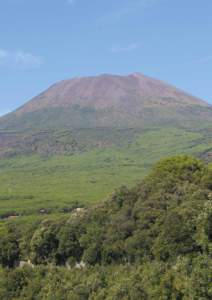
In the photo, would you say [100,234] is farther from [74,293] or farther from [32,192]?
[32,192]

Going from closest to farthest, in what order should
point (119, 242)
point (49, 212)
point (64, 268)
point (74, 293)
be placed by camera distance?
1. point (74, 293)
2. point (119, 242)
3. point (64, 268)
4. point (49, 212)

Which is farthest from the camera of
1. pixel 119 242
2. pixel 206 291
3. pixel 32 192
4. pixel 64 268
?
pixel 32 192

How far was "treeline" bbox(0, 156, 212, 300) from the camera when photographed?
107 ft

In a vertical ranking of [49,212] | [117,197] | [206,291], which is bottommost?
[49,212]

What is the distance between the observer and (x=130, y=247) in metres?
39.1

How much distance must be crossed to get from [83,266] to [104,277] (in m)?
5.76

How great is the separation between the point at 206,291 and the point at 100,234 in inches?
608

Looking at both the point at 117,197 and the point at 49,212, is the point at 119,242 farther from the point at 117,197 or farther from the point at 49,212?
the point at 49,212

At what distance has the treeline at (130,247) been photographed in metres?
32.7

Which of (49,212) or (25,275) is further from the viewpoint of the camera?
(49,212)

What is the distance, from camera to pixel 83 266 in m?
42.3

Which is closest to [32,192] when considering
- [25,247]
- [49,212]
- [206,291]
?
[49,212]

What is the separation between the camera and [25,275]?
4303cm

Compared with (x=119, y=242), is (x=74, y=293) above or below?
below
